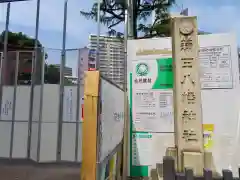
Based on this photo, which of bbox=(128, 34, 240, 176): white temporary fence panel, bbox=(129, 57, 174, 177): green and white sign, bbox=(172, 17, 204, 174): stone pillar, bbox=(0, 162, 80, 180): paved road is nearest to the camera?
bbox=(172, 17, 204, 174): stone pillar

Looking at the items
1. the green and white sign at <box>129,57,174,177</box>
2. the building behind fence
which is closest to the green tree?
the building behind fence

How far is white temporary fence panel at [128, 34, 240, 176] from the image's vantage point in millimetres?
3652

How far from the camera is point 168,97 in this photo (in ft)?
12.7

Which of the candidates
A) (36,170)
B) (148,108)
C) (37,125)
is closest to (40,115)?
(37,125)

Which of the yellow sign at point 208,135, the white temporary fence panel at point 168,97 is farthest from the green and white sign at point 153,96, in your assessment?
the yellow sign at point 208,135

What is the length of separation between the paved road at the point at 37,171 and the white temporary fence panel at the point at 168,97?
2281mm

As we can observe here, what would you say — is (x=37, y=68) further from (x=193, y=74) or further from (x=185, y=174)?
(x=185, y=174)

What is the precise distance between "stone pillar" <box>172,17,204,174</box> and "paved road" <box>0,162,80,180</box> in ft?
10.3

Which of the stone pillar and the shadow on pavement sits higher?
the stone pillar

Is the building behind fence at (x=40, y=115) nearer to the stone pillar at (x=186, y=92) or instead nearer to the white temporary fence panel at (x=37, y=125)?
the white temporary fence panel at (x=37, y=125)

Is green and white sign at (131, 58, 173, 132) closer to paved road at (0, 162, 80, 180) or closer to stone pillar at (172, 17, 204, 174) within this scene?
stone pillar at (172, 17, 204, 174)

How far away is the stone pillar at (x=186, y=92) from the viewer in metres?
3.03

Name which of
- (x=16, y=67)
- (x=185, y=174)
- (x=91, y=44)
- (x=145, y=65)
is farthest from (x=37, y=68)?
(x=185, y=174)

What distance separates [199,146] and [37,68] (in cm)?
542
